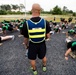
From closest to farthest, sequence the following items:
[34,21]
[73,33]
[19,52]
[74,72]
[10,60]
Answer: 1. [34,21]
2. [74,72]
3. [10,60]
4. [19,52]
5. [73,33]

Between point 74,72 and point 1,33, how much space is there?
28.2 feet

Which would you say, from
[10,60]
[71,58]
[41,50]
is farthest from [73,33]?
[41,50]

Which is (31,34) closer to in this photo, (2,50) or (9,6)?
(2,50)

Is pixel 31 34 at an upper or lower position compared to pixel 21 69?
upper

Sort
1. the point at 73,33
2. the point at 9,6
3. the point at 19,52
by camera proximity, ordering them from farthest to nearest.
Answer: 1. the point at 9,6
2. the point at 73,33
3. the point at 19,52

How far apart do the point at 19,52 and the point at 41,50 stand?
3.04 meters

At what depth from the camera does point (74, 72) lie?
16.2ft

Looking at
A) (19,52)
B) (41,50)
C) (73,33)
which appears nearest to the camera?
(41,50)

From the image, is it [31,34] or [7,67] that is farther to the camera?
[7,67]

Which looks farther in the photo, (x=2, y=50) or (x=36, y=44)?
(x=2, y=50)

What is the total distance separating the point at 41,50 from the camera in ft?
14.0

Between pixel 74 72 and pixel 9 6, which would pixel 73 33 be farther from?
pixel 9 6

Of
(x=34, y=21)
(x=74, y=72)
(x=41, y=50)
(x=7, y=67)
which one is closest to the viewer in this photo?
(x=34, y=21)

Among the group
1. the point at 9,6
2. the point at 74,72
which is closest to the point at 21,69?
the point at 74,72
